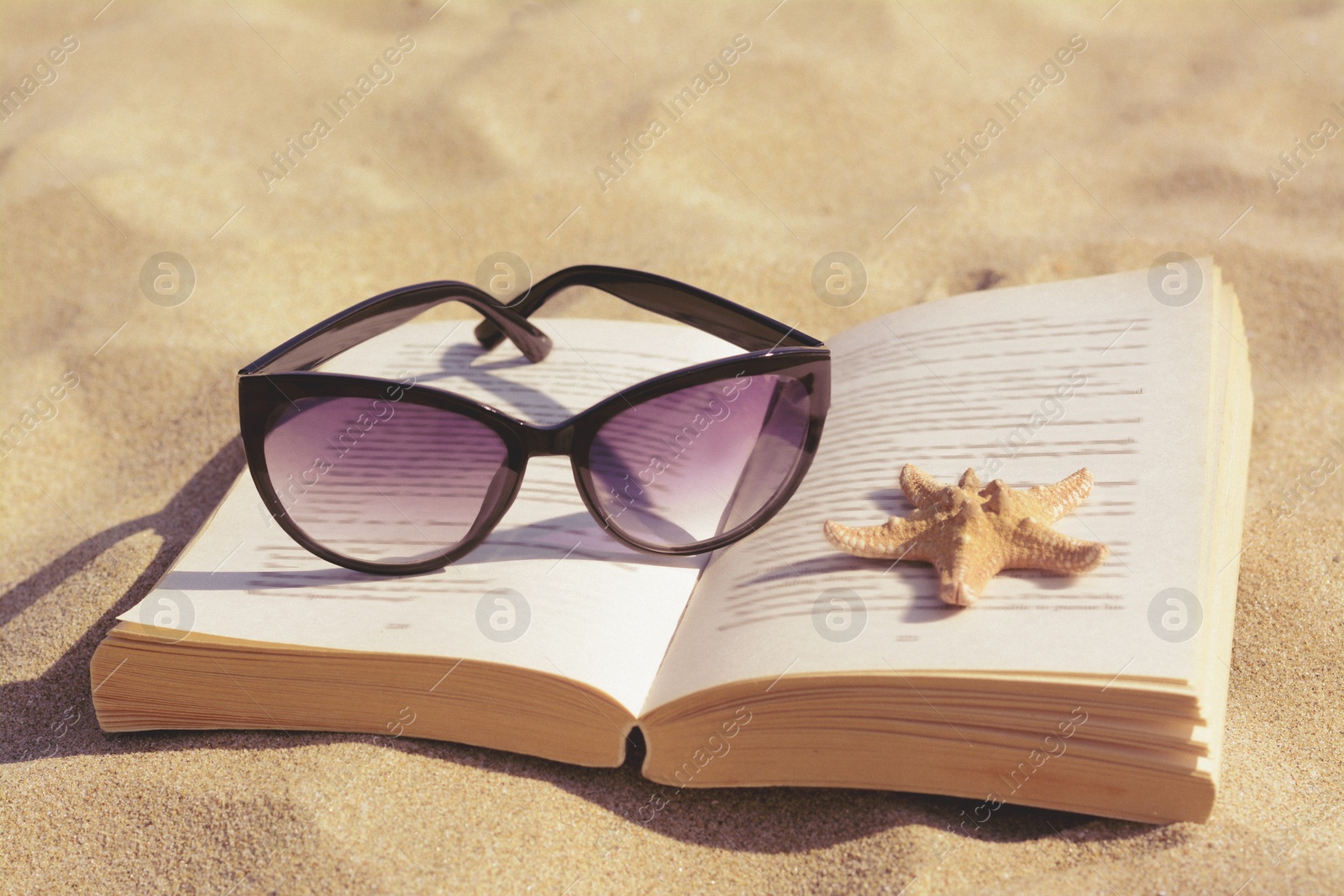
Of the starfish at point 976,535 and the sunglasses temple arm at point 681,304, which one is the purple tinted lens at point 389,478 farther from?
the starfish at point 976,535

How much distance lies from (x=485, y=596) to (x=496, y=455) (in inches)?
10.8

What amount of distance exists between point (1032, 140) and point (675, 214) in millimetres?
1612

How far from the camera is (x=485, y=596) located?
1692 mm

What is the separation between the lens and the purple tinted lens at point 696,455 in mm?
1767

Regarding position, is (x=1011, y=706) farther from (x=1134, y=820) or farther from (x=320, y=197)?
(x=320, y=197)

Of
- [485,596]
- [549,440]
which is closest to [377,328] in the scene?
[549,440]

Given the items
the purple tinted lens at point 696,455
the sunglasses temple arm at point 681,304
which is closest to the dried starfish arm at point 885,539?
the purple tinted lens at point 696,455

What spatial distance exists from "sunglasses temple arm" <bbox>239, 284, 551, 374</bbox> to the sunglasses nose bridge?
1.56ft

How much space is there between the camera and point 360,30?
5062 mm

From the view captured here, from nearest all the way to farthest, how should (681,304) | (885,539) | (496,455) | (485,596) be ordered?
1. (885,539)
2. (485,596)
3. (496,455)
4. (681,304)

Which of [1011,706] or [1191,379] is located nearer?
[1011,706]

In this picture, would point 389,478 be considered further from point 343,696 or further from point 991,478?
point 991,478

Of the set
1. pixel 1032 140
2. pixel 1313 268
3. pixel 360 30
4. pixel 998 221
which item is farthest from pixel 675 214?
pixel 360 30

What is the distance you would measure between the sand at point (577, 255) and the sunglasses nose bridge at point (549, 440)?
1.77 feet
